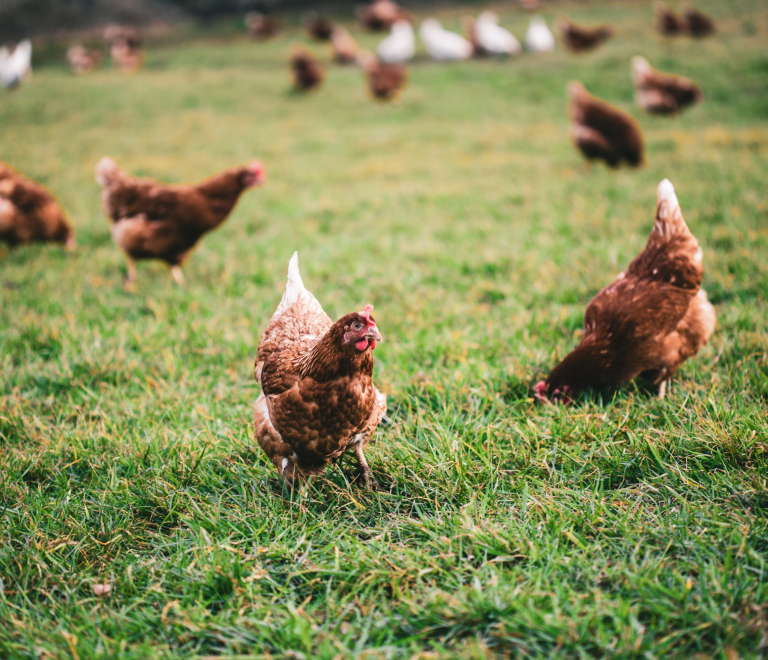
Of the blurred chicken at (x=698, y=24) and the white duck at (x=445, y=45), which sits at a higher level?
the blurred chicken at (x=698, y=24)

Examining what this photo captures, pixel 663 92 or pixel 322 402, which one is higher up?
pixel 663 92

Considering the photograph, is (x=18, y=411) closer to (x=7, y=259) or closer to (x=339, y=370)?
(x=339, y=370)

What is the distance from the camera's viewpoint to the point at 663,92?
32.6 ft

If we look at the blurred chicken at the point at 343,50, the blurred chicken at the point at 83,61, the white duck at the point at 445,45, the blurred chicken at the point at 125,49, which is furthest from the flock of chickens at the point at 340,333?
the blurred chicken at the point at 83,61

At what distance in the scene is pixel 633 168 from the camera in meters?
7.34

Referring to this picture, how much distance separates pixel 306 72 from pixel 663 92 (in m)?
8.65

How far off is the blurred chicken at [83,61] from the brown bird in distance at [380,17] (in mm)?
9822

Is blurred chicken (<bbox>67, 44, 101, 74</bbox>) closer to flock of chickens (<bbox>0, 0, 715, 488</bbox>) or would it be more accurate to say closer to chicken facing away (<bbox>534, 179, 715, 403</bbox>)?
flock of chickens (<bbox>0, 0, 715, 488</bbox>)

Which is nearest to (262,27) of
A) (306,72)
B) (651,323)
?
(306,72)

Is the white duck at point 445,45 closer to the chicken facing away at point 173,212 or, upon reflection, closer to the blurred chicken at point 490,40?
the blurred chicken at point 490,40

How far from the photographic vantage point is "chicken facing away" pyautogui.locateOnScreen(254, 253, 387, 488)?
2.03 metres

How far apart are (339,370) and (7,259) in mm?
4880

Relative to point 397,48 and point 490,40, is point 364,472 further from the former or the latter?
point 490,40

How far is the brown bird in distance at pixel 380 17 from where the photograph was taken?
19781 mm
